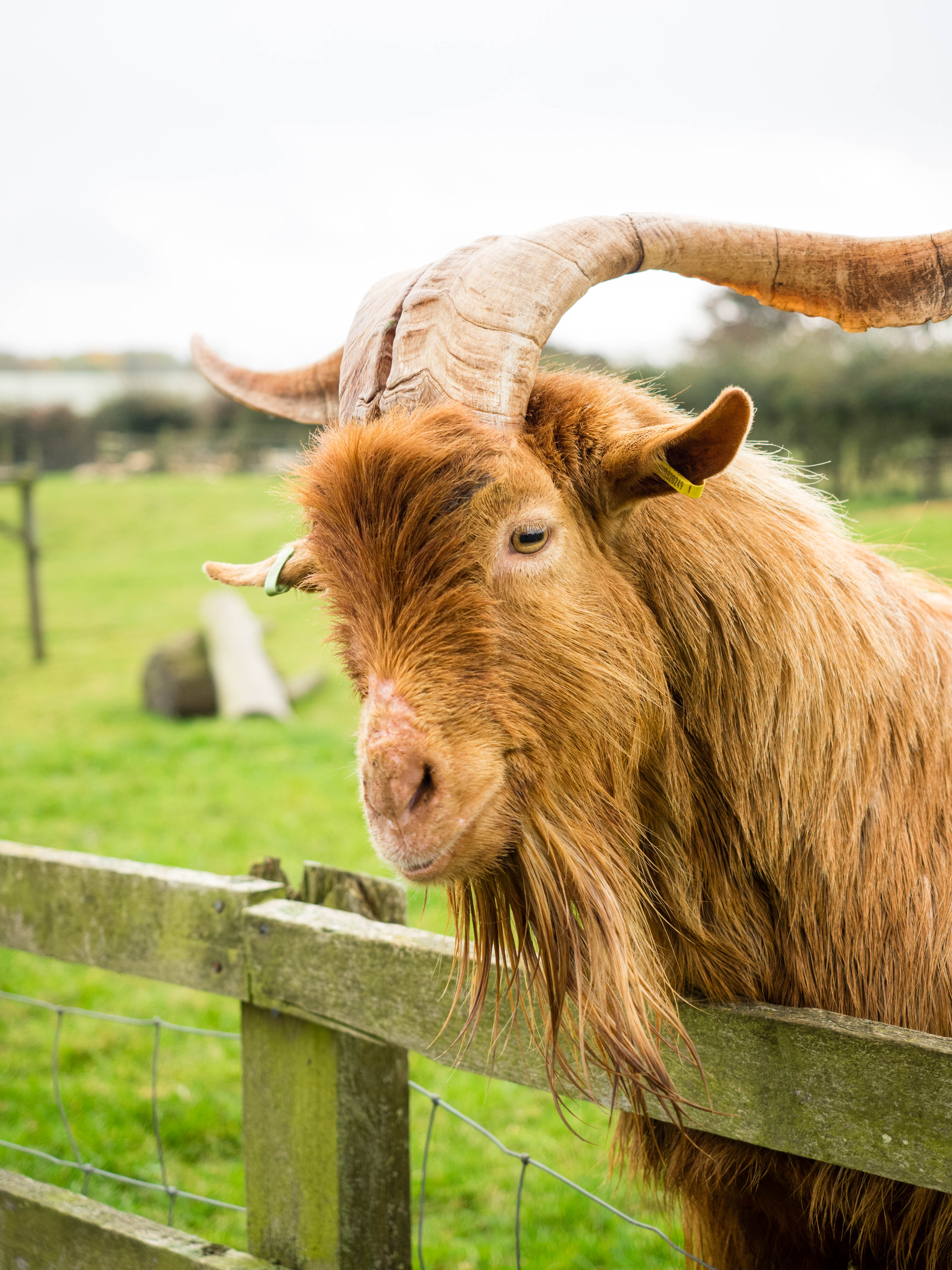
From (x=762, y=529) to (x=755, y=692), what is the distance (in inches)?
12.2

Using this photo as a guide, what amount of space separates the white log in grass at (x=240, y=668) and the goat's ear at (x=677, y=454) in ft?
28.7

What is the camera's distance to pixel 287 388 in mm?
2533

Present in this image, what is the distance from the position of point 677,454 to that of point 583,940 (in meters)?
0.81

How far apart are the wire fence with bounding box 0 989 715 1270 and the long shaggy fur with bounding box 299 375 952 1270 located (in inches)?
9.8

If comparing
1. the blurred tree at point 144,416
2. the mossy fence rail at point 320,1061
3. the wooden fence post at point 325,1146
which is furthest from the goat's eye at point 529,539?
the blurred tree at point 144,416

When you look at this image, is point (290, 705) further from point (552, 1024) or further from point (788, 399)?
point (788, 399)

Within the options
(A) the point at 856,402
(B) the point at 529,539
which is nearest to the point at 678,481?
(B) the point at 529,539

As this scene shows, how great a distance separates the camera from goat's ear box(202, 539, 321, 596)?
74.0 inches

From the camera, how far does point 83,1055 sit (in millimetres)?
4402

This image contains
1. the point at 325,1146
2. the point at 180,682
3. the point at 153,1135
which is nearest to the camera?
the point at 325,1146

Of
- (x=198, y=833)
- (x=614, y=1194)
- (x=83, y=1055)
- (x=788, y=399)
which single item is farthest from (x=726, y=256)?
(x=788, y=399)

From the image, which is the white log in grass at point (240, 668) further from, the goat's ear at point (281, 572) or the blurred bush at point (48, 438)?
the blurred bush at point (48, 438)

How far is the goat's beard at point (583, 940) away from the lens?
162cm

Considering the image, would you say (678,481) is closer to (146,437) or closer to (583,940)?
(583,940)
